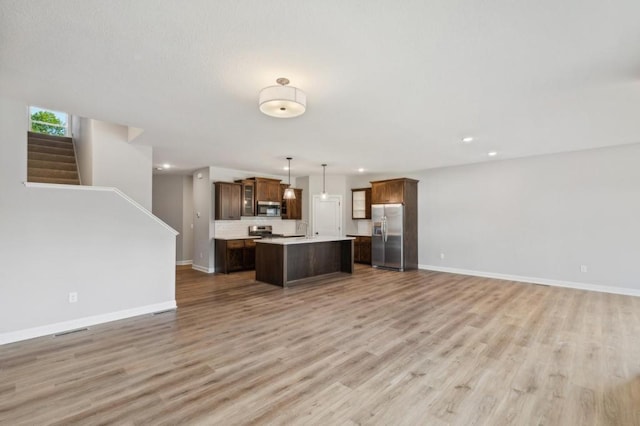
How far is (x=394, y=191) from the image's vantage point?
25.6 ft

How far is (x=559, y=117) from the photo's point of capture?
12.8ft

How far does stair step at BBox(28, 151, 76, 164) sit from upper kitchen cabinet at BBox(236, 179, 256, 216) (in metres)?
3.49

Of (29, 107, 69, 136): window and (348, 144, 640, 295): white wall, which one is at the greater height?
(29, 107, 69, 136): window

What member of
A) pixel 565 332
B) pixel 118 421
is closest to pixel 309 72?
pixel 118 421

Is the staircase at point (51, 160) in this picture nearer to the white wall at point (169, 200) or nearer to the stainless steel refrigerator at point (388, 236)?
the white wall at point (169, 200)

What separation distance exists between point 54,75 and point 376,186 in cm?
679

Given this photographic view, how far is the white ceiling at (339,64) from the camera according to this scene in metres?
1.95

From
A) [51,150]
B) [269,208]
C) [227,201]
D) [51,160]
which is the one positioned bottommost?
[269,208]

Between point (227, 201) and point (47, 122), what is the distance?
17.3ft

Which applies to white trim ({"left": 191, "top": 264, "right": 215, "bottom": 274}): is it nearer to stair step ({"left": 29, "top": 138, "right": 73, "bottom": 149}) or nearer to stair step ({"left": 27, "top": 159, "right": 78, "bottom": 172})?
stair step ({"left": 27, "top": 159, "right": 78, "bottom": 172})

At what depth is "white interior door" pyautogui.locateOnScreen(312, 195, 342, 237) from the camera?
9078 mm

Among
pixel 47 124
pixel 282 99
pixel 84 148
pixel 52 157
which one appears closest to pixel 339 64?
pixel 282 99

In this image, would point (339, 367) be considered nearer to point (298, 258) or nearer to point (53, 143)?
point (298, 258)

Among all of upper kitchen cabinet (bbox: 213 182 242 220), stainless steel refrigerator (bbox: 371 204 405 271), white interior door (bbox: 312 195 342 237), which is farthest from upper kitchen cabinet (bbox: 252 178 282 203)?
stainless steel refrigerator (bbox: 371 204 405 271)
